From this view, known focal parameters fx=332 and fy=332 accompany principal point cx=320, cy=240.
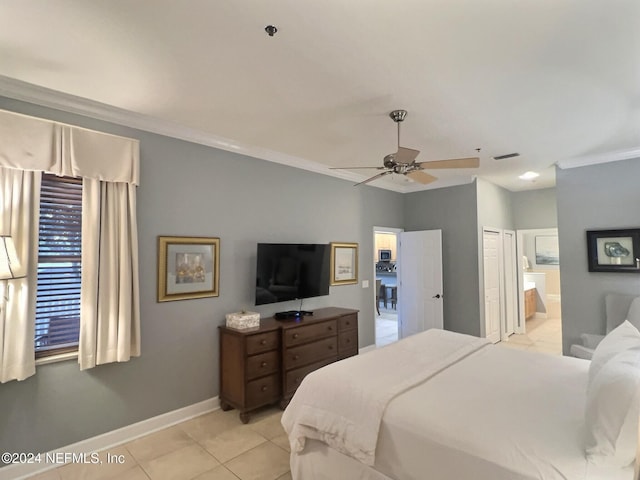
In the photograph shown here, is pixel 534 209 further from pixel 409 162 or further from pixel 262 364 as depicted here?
pixel 262 364

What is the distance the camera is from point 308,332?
364cm

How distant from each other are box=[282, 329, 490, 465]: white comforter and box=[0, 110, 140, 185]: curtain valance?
2.27m

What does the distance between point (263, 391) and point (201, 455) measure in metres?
0.77

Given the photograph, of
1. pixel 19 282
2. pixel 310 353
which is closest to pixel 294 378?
pixel 310 353

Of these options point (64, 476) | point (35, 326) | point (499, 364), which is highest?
point (35, 326)

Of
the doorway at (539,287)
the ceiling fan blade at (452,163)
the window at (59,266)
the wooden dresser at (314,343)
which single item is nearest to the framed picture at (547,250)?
the doorway at (539,287)

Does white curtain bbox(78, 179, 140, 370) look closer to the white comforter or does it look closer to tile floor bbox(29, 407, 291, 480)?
tile floor bbox(29, 407, 291, 480)

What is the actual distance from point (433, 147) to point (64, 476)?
439 centimetres

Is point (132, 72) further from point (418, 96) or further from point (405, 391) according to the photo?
point (405, 391)

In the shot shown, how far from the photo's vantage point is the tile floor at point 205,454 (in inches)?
95.0

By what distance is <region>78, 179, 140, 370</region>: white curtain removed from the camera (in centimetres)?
262

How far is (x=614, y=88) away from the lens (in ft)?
8.07

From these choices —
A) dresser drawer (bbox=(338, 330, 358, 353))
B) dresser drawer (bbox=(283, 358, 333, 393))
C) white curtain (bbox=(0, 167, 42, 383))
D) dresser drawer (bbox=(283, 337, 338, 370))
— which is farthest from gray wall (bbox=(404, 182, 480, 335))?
white curtain (bbox=(0, 167, 42, 383))

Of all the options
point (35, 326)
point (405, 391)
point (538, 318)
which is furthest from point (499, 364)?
point (538, 318)
